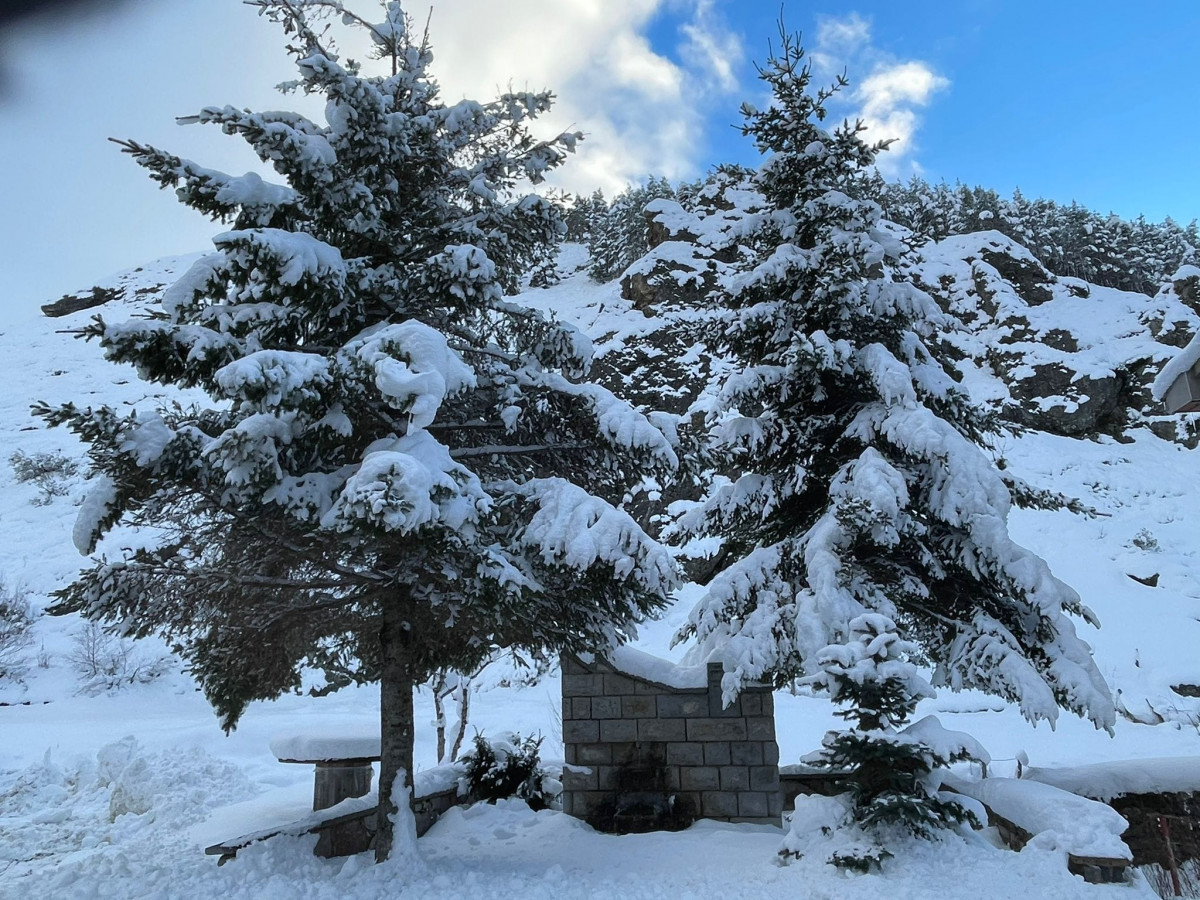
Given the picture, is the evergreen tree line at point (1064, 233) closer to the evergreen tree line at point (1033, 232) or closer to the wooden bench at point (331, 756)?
the evergreen tree line at point (1033, 232)

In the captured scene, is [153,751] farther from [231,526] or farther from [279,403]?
[279,403]

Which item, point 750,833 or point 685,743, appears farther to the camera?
point 685,743

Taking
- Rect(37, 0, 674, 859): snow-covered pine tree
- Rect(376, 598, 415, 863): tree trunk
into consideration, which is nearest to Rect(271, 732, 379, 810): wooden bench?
Rect(37, 0, 674, 859): snow-covered pine tree

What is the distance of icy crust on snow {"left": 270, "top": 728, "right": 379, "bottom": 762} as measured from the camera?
23.3 ft

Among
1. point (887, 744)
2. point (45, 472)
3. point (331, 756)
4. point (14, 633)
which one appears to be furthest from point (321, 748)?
point (45, 472)

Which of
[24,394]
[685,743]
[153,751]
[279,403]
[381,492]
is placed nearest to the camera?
[381,492]

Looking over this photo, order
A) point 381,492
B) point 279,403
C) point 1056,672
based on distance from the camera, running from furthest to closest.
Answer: point 1056,672, point 279,403, point 381,492

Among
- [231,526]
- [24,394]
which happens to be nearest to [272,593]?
[231,526]

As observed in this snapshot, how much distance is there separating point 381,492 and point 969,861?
4.49m

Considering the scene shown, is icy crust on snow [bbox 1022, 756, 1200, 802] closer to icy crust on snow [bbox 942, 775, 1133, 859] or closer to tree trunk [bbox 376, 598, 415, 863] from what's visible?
icy crust on snow [bbox 942, 775, 1133, 859]

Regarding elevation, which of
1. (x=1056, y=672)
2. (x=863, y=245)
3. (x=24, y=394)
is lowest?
(x=1056, y=672)

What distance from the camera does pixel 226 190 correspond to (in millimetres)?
5938

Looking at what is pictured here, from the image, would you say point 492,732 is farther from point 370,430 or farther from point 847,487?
point 847,487

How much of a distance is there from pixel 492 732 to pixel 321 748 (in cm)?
731
